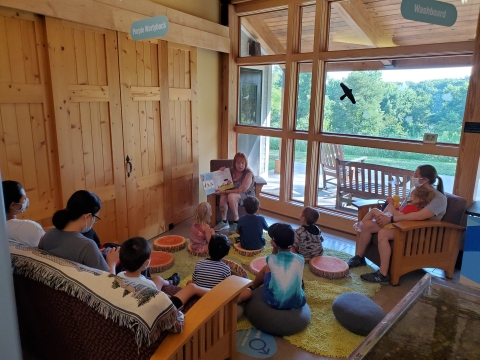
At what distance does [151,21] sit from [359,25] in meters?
2.39

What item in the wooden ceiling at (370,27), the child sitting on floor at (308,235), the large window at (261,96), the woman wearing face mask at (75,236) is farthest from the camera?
the large window at (261,96)

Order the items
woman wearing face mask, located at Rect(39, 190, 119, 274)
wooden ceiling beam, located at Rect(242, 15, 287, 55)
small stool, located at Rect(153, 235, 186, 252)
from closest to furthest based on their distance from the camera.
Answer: woman wearing face mask, located at Rect(39, 190, 119, 274) → small stool, located at Rect(153, 235, 186, 252) → wooden ceiling beam, located at Rect(242, 15, 287, 55)

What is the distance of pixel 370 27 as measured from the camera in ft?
12.3

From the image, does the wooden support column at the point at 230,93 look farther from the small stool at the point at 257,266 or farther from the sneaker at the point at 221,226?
the small stool at the point at 257,266

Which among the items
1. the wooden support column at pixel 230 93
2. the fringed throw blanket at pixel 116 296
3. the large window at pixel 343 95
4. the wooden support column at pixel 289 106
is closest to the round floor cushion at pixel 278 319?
the fringed throw blanket at pixel 116 296

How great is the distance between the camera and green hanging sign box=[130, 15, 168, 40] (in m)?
2.50

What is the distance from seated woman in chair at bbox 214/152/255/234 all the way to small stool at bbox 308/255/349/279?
117 centimetres

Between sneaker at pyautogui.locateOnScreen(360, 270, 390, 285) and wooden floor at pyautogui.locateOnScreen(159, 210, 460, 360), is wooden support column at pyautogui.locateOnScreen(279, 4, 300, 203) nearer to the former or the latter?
wooden floor at pyautogui.locateOnScreen(159, 210, 460, 360)

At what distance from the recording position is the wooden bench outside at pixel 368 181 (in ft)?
12.4

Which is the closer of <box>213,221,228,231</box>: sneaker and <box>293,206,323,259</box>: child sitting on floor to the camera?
<box>293,206,323,259</box>: child sitting on floor

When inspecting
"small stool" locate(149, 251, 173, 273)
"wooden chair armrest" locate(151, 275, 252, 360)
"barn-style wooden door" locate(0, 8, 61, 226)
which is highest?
"barn-style wooden door" locate(0, 8, 61, 226)

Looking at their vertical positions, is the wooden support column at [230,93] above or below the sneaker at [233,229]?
above

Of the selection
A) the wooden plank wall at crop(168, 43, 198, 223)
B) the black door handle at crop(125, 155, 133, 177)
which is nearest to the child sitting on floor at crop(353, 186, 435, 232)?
the wooden plank wall at crop(168, 43, 198, 223)

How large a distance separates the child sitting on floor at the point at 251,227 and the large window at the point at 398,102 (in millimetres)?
1521
